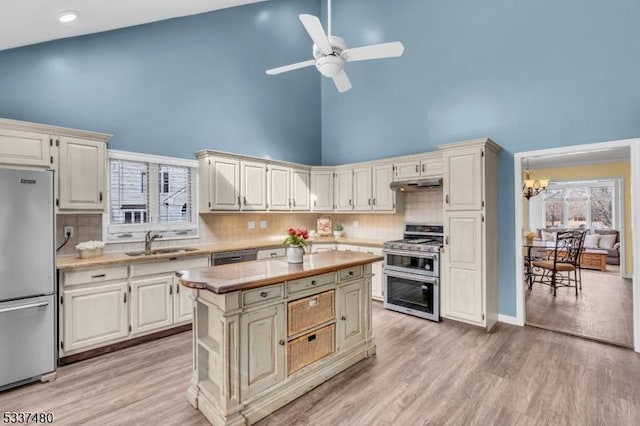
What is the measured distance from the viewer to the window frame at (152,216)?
3.66m

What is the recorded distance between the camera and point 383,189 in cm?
495

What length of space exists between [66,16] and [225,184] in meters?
2.32

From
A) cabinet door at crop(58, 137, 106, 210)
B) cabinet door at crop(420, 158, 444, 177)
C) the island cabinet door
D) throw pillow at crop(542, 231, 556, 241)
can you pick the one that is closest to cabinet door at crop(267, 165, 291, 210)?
cabinet door at crop(420, 158, 444, 177)

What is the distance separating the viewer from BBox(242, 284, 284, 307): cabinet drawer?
2.12m

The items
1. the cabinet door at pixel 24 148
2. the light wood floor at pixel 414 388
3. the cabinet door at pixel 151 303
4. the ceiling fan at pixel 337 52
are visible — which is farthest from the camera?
the cabinet door at pixel 151 303

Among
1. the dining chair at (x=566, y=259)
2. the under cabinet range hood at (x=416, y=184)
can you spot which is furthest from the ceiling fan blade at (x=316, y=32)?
the dining chair at (x=566, y=259)

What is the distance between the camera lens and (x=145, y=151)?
3.94 m

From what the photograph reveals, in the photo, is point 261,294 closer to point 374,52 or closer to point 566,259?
point 374,52

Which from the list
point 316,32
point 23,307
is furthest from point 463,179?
point 23,307

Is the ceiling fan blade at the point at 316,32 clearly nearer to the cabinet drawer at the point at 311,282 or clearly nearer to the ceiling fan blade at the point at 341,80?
the ceiling fan blade at the point at 341,80

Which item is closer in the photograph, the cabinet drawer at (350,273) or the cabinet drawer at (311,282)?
the cabinet drawer at (311,282)

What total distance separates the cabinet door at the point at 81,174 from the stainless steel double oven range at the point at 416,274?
360cm

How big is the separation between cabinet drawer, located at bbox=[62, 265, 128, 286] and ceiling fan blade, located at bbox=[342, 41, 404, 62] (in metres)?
2.95

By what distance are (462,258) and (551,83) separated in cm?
231
